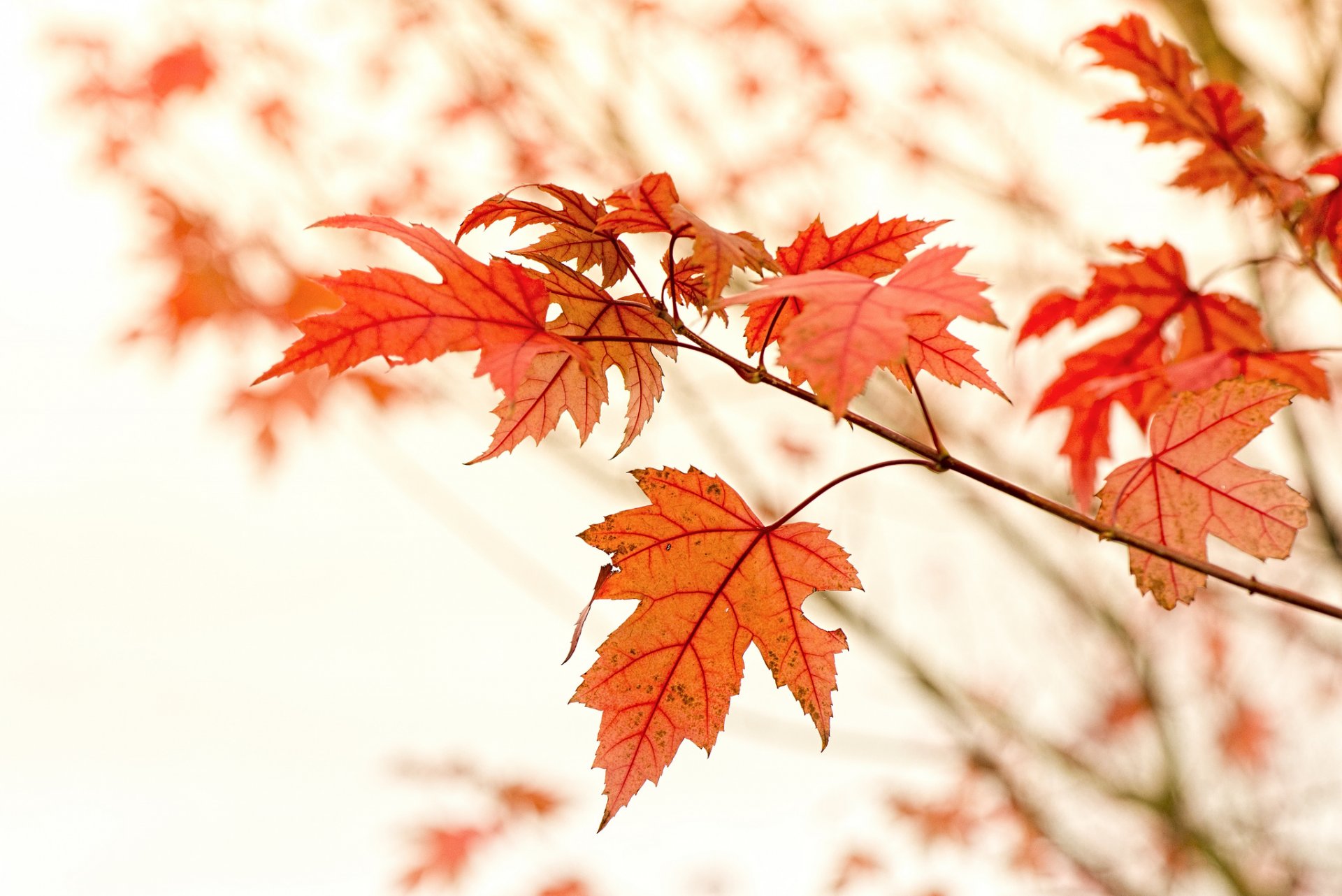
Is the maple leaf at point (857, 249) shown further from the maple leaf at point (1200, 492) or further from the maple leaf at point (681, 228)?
the maple leaf at point (1200, 492)

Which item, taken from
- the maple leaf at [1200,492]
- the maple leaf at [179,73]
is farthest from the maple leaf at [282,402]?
the maple leaf at [1200,492]

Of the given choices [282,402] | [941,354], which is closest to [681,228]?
[941,354]

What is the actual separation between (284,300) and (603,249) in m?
1.73

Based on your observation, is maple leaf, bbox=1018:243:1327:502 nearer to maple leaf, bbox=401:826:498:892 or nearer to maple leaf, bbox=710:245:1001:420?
maple leaf, bbox=710:245:1001:420

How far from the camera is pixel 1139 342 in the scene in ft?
2.95

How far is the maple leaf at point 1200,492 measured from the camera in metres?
0.65

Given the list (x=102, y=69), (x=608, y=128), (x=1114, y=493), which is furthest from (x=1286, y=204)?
(x=102, y=69)

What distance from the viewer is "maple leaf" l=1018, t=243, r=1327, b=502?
2.78 ft

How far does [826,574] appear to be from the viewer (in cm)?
64

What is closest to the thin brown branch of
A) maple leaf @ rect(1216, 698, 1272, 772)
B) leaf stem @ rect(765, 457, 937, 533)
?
leaf stem @ rect(765, 457, 937, 533)

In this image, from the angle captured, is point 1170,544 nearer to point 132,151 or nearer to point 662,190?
point 662,190

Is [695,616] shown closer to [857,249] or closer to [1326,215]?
[857,249]

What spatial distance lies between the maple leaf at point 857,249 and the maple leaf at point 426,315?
0.17 meters

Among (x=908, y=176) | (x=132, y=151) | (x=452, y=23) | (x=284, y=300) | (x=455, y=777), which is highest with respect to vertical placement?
(x=132, y=151)
